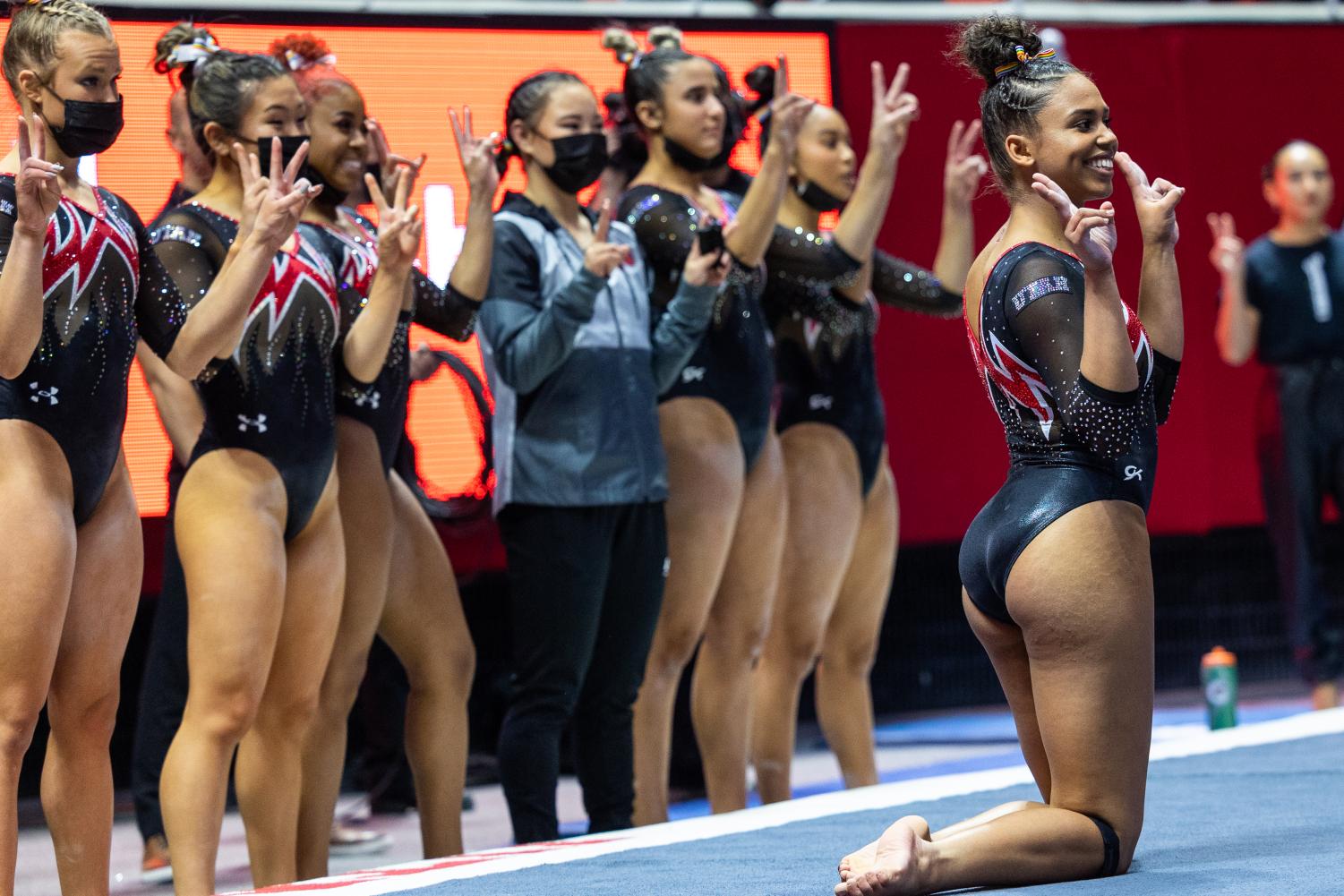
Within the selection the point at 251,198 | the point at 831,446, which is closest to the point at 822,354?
the point at 831,446

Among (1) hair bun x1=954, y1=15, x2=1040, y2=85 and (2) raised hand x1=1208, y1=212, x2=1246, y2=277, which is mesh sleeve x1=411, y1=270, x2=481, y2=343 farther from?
(2) raised hand x1=1208, y1=212, x2=1246, y2=277

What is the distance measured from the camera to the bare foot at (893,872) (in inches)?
99.5

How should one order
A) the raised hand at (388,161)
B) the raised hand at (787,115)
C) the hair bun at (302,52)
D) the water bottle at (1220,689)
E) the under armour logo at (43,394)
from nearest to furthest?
1. the under armour logo at (43,394)
2. the raised hand at (388,161)
3. the hair bun at (302,52)
4. the raised hand at (787,115)
5. the water bottle at (1220,689)

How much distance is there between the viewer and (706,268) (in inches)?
166

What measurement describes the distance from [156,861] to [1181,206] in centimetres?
433

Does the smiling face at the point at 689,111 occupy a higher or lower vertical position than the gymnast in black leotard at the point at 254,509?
higher

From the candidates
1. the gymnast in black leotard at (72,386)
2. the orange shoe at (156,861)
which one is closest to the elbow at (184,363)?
the gymnast in black leotard at (72,386)

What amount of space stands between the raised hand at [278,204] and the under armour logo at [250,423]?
37 centimetres

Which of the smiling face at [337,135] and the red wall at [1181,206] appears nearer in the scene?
the smiling face at [337,135]

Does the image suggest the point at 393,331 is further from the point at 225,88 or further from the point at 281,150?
the point at 225,88

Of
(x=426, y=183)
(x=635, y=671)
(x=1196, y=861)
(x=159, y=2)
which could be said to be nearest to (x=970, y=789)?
(x=635, y=671)

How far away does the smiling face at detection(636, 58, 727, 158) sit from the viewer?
14.9 feet

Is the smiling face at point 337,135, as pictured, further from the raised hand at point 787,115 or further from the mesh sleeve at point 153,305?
the raised hand at point 787,115

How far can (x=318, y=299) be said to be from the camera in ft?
12.0
